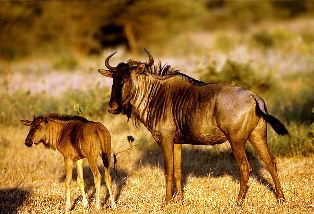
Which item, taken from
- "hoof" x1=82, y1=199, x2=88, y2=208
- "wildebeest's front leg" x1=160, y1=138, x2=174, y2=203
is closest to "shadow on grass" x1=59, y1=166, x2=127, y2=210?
"hoof" x1=82, y1=199, x2=88, y2=208

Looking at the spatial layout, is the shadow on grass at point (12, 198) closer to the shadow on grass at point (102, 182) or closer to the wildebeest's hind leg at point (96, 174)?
the shadow on grass at point (102, 182)

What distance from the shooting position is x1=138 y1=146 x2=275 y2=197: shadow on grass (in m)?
9.81

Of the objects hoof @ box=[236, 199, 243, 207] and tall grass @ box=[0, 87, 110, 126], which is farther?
tall grass @ box=[0, 87, 110, 126]

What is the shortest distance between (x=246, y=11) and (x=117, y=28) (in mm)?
32305

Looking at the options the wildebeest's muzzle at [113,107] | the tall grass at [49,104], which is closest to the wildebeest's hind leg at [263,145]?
the wildebeest's muzzle at [113,107]

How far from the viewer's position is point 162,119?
7.92 m

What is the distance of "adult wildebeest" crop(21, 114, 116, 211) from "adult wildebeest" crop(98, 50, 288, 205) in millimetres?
438

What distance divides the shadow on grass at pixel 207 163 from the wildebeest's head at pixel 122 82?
2028 millimetres

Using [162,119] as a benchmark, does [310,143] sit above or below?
below

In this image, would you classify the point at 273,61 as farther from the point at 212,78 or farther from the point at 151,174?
the point at 151,174

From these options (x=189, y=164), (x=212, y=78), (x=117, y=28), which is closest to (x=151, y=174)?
(x=189, y=164)

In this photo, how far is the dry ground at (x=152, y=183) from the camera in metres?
7.75

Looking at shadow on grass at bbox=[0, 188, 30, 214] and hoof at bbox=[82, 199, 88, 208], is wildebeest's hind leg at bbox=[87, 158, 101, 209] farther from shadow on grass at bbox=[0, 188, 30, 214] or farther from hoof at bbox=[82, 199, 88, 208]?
shadow on grass at bbox=[0, 188, 30, 214]

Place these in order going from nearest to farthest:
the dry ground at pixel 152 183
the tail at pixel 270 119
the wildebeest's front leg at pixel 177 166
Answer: the tail at pixel 270 119, the dry ground at pixel 152 183, the wildebeest's front leg at pixel 177 166
